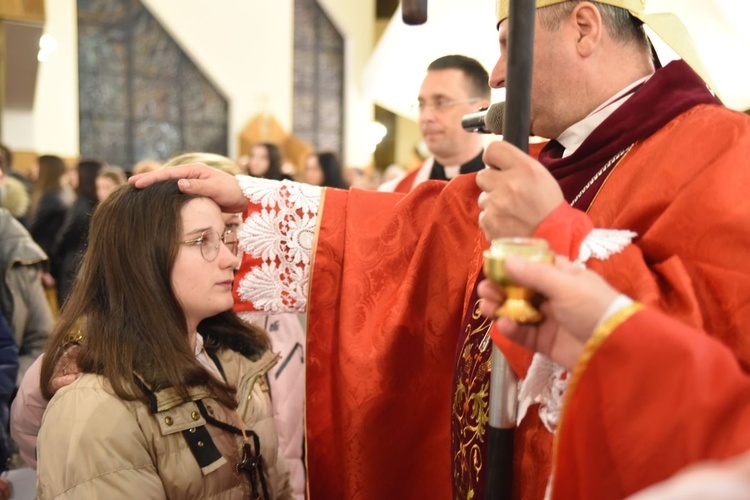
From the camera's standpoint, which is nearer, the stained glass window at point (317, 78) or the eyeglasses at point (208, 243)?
the eyeglasses at point (208, 243)

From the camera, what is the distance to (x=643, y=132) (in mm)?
1550

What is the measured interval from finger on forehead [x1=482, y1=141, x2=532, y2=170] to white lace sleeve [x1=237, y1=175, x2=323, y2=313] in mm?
933

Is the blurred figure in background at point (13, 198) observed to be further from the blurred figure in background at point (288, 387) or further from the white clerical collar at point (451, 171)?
the white clerical collar at point (451, 171)

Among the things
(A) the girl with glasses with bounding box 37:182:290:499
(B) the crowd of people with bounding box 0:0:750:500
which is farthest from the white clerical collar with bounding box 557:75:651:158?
(A) the girl with glasses with bounding box 37:182:290:499

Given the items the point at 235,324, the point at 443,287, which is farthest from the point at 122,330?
the point at 443,287

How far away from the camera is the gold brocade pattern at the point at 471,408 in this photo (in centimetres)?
168

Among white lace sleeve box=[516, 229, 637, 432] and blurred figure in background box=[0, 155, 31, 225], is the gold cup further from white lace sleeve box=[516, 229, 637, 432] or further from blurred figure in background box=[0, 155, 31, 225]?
blurred figure in background box=[0, 155, 31, 225]

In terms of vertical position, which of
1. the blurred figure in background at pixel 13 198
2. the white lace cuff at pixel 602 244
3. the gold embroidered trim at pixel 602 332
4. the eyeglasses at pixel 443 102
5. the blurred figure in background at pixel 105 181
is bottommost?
the gold embroidered trim at pixel 602 332

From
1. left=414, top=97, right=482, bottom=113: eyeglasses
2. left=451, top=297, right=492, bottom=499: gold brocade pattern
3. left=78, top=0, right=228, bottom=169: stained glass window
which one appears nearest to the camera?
left=451, top=297, right=492, bottom=499: gold brocade pattern

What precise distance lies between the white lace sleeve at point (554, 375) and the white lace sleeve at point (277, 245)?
0.88 metres

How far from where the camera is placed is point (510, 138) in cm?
122

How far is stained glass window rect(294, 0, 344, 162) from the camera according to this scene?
15.8 meters

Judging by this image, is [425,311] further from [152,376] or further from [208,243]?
[152,376]

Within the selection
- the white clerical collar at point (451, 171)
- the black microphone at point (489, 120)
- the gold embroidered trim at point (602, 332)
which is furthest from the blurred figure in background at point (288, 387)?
the gold embroidered trim at point (602, 332)
